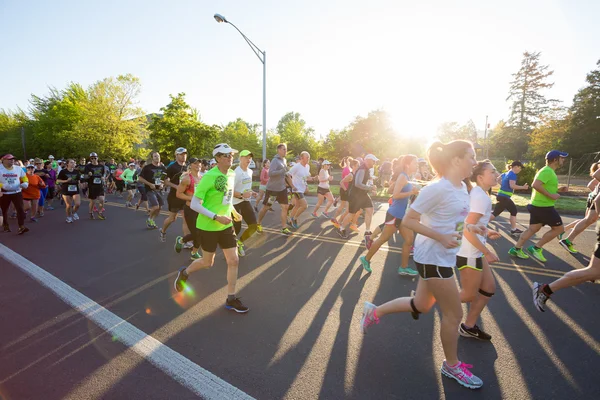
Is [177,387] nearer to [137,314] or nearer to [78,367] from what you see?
[78,367]

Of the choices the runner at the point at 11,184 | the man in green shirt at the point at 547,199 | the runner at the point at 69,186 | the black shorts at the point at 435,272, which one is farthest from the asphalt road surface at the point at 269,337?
the runner at the point at 69,186

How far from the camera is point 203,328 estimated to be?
3.44 meters

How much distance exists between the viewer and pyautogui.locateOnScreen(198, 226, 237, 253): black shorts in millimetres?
3748

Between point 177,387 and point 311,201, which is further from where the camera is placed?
point 311,201

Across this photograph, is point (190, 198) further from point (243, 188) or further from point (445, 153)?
point (445, 153)

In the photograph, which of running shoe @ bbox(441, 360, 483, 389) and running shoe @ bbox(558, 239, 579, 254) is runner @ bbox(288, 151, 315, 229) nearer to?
running shoe @ bbox(558, 239, 579, 254)

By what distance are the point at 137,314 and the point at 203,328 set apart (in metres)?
0.93

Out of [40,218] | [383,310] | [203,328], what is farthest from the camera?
[40,218]

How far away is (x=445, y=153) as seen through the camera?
2506mm

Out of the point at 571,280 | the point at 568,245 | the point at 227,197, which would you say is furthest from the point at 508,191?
the point at 227,197

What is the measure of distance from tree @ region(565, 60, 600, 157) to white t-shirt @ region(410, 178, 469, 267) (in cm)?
4306

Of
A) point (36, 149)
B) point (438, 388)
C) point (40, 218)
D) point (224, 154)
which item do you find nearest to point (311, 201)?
point (40, 218)

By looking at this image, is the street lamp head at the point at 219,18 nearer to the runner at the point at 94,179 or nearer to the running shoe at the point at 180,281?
the runner at the point at 94,179

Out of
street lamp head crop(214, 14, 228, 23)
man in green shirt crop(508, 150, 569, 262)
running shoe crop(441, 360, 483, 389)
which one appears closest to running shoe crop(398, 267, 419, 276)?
running shoe crop(441, 360, 483, 389)
